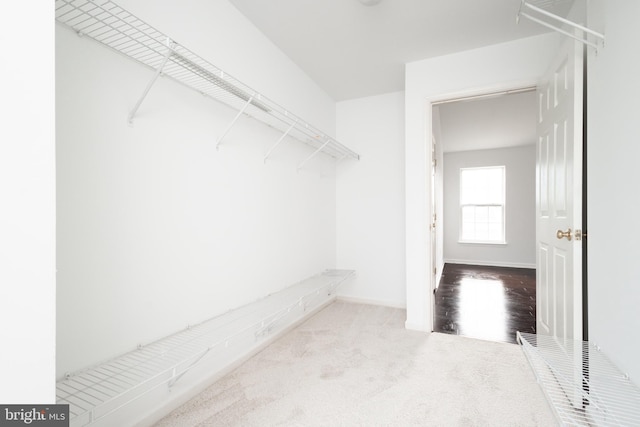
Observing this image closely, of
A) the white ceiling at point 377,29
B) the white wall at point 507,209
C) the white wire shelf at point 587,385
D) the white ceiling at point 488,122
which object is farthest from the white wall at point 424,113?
the white wall at point 507,209

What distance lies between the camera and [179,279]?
169cm

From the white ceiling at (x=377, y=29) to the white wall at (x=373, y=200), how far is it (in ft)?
2.15

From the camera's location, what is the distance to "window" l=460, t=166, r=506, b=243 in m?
6.65

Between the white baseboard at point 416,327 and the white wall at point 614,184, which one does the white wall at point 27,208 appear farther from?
the white baseboard at point 416,327

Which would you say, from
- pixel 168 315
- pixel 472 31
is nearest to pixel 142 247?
pixel 168 315

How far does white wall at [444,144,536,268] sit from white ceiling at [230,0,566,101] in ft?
14.9

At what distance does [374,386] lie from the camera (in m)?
1.88

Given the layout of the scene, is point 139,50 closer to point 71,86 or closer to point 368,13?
point 71,86

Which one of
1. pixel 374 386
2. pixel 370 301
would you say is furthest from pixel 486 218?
pixel 374 386

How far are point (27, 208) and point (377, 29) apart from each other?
8.18 ft

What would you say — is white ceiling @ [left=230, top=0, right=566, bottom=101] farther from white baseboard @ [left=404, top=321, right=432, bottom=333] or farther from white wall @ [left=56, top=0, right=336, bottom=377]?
white baseboard @ [left=404, top=321, right=432, bottom=333]

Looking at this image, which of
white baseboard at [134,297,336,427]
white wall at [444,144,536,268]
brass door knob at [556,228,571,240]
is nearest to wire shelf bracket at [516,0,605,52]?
brass door knob at [556,228,571,240]

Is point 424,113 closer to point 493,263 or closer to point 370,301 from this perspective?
point 370,301

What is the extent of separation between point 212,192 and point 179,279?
565 millimetres
